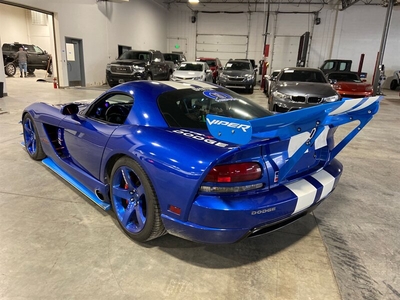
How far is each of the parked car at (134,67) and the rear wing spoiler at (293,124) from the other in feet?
38.6

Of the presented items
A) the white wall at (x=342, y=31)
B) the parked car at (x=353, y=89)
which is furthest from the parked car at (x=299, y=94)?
the white wall at (x=342, y=31)

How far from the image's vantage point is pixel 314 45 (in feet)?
72.5

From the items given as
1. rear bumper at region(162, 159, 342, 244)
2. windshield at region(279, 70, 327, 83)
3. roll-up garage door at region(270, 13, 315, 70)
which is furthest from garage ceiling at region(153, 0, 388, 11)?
rear bumper at region(162, 159, 342, 244)

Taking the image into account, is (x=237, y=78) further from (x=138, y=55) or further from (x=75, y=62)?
(x=75, y=62)

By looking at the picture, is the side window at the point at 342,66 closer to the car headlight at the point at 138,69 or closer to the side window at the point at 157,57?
the side window at the point at 157,57

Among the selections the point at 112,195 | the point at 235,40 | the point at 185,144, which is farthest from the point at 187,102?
the point at 235,40

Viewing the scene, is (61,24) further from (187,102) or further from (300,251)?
(300,251)

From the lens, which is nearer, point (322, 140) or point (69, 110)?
point (322, 140)

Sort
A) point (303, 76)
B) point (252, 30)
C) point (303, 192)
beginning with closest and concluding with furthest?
point (303, 192)
point (303, 76)
point (252, 30)

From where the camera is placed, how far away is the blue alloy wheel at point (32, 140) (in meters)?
3.74

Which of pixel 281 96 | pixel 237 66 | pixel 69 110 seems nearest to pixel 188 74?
pixel 237 66

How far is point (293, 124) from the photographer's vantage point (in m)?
1.67

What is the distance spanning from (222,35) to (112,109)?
72.3ft

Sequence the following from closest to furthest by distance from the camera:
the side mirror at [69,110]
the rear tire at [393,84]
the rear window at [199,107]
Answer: the rear window at [199,107] < the side mirror at [69,110] < the rear tire at [393,84]
